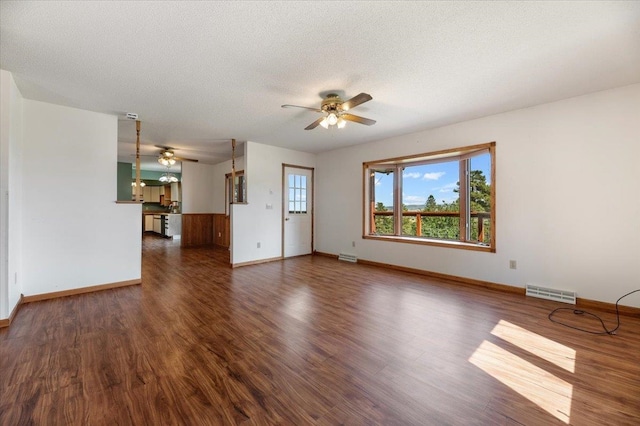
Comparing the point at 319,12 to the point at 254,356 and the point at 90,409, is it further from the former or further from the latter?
the point at 90,409

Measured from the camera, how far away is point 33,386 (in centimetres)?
166

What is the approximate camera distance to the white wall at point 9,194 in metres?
2.52

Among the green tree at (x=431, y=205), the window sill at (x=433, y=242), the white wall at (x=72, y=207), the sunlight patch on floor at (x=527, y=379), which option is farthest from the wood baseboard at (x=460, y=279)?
the white wall at (x=72, y=207)

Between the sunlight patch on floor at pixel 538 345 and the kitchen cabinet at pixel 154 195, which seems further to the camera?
the kitchen cabinet at pixel 154 195

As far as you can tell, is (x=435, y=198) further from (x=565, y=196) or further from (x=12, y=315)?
(x=12, y=315)

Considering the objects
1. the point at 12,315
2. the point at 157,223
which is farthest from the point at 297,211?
the point at 157,223

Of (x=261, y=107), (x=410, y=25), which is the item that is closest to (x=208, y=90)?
(x=261, y=107)

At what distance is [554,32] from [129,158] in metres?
8.61

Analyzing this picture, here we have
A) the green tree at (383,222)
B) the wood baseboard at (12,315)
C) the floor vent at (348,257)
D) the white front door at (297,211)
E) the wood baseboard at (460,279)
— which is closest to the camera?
the wood baseboard at (12,315)

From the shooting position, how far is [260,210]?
556 cm

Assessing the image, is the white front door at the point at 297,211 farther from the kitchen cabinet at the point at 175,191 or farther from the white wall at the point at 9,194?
the kitchen cabinet at the point at 175,191

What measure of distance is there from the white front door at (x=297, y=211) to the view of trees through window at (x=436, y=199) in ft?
5.42

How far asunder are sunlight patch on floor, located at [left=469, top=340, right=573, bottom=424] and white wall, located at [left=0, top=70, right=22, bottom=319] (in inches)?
170

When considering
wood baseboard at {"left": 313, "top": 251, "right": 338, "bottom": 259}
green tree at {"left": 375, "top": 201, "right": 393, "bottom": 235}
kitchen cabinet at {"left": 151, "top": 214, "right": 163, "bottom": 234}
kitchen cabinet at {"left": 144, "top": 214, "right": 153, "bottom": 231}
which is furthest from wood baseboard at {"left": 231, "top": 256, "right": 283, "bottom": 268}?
kitchen cabinet at {"left": 144, "top": 214, "right": 153, "bottom": 231}
